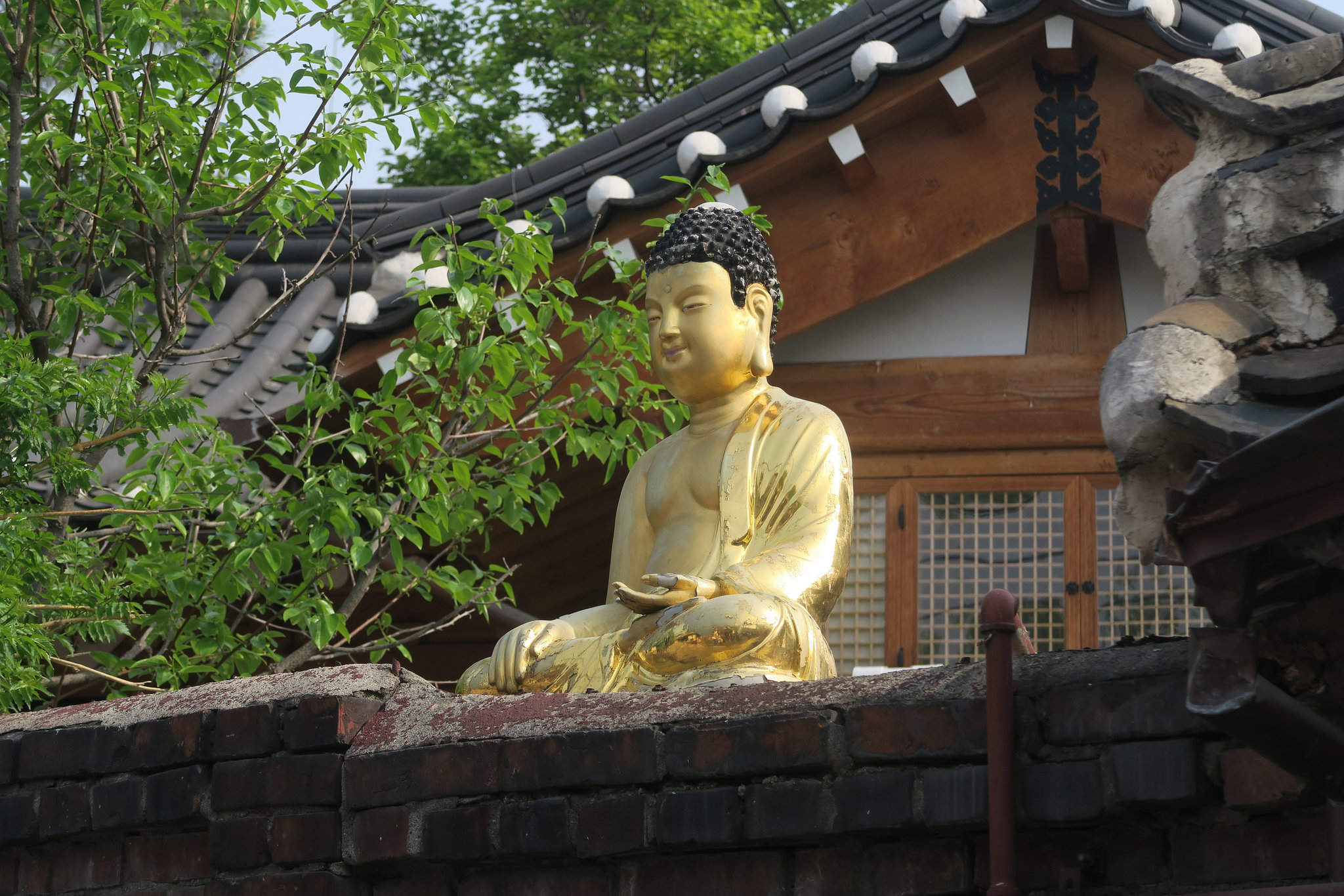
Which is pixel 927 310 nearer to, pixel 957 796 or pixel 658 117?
pixel 658 117

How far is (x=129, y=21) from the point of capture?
16.9 feet

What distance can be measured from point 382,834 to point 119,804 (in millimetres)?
665

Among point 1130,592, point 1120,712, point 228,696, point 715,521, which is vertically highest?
point 1130,592

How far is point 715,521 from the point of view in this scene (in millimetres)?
4691

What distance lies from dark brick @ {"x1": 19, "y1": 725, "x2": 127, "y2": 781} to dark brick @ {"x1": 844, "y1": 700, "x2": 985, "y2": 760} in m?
1.63

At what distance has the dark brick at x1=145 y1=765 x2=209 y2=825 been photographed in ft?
12.2

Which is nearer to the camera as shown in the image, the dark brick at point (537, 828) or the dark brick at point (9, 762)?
the dark brick at point (537, 828)

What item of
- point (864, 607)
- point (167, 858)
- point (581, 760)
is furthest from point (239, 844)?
point (864, 607)

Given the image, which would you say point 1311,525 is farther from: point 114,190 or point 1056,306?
point 1056,306

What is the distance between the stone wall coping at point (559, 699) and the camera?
3096 millimetres

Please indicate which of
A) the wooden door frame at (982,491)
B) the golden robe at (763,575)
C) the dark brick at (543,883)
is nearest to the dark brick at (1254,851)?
the dark brick at (543,883)

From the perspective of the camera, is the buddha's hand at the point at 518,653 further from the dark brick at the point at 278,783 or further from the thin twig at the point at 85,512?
the thin twig at the point at 85,512

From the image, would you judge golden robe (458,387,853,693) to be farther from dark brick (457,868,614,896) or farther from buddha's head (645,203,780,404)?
dark brick (457,868,614,896)

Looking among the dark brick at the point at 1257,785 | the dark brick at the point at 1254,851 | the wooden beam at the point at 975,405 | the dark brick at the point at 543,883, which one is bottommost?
the dark brick at the point at 1254,851
